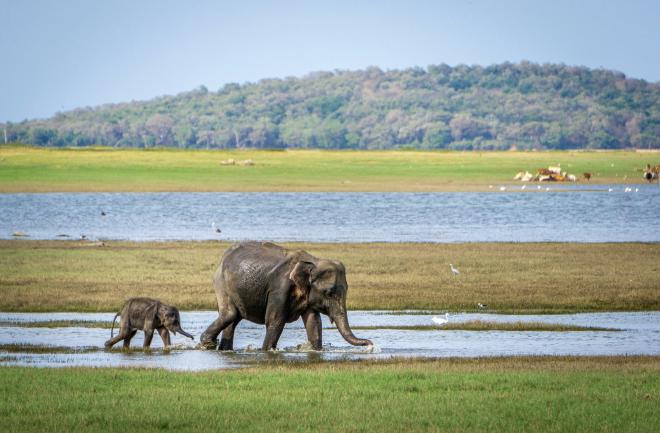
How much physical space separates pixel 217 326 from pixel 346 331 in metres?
2.43

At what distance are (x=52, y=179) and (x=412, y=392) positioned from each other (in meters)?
79.2

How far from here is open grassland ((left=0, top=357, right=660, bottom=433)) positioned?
13773 mm

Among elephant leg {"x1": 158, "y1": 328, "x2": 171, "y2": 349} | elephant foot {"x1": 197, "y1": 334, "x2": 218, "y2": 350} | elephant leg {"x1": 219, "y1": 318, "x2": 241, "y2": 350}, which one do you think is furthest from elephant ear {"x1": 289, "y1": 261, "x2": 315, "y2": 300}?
elephant leg {"x1": 158, "y1": 328, "x2": 171, "y2": 349}

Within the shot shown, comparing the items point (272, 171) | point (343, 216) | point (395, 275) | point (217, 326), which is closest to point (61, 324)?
point (217, 326)

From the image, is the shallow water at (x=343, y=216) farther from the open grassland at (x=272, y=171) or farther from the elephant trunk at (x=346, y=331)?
the elephant trunk at (x=346, y=331)

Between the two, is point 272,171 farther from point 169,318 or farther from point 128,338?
point 169,318

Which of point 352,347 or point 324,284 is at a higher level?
point 324,284

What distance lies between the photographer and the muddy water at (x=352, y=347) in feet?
64.1

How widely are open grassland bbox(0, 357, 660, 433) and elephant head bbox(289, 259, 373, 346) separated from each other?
2.06m

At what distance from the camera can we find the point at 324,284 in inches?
800

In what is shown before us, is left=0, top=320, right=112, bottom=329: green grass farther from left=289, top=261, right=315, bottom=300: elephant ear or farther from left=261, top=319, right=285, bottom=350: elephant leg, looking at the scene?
left=289, top=261, right=315, bottom=300: elephant ear

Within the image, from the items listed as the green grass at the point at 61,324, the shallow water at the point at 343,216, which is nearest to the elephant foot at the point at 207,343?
the green grass at the point at 61,324

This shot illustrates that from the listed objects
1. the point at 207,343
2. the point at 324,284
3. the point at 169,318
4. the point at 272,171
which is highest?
the point at 324,284

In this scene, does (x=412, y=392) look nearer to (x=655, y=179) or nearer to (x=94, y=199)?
(x=94, y=199)
